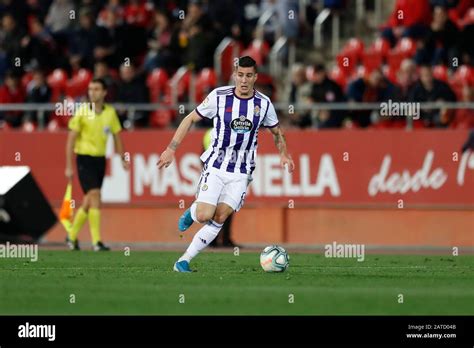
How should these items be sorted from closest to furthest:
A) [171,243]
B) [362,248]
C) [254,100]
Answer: [254,100] → [362,248] → [171,243]

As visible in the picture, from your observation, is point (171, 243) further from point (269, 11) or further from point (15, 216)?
point (269, 11)

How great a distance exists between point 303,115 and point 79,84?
5036 mm

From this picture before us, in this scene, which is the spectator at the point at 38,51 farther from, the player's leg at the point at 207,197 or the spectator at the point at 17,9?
the player's leg at the point at 207,197

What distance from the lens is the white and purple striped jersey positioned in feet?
51.7

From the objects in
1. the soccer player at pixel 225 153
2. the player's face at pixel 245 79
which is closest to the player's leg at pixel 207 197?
the soccer player at pixel 225 153

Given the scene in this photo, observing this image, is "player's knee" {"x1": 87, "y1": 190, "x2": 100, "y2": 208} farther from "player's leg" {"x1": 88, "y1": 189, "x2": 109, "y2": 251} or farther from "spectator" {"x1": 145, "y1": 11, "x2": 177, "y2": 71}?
"spectator" {"x1": 145, "y1": 11, "x2": 177, "y2": 71}

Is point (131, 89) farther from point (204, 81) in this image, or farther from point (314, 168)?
point (314, 168)

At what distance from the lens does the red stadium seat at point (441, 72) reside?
963 inches

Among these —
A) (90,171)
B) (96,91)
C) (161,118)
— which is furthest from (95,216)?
(161,118)

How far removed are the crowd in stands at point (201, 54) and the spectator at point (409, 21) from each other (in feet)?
0.06

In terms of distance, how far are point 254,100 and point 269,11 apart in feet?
40.6

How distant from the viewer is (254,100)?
52.0 ft

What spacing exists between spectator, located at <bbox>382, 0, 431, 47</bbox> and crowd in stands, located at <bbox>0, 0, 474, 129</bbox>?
2 centimetres
